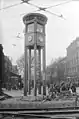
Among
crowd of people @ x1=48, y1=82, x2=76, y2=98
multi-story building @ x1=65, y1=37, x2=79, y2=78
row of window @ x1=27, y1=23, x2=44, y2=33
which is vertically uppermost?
row of window @ x1=27, y1=23, x2=44, y2=33

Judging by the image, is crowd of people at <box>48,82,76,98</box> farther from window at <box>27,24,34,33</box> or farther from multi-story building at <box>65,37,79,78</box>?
window at <box>27,24,34,33</box>

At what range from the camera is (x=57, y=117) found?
8.92ft

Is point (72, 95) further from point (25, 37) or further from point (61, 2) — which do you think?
point (61, 2)

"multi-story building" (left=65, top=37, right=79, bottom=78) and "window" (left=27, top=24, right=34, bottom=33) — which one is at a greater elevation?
"window" (left=27, top=24, right=34, bottom=33)

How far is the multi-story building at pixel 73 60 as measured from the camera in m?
6.19

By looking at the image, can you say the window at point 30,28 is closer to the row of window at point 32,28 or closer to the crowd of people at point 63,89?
the row of window at point 32,28

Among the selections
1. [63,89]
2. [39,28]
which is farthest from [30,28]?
[63,89]

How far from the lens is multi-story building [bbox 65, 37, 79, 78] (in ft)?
20.3

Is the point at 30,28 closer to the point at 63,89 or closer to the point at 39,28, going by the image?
the point at 39,28

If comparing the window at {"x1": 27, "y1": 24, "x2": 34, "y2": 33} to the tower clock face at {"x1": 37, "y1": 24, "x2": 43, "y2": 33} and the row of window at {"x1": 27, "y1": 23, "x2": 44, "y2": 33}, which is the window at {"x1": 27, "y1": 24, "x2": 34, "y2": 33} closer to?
the row of window at {"x1": 27, "y1": 23, "x2": 44, "y2": 33}

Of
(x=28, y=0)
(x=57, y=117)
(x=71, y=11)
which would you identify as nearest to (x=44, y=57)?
(x=71, y=11)

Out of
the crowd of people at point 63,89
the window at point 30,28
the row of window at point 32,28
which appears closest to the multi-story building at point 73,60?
the crowd of people at point 63,89

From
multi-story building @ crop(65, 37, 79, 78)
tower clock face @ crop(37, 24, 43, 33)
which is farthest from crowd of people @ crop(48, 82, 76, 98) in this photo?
tower clock face @ crop(37, 24, 43, 33)

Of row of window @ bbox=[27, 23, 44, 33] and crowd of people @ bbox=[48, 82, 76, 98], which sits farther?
crowd of people @ bbox=[48, 82, 76, 98]
